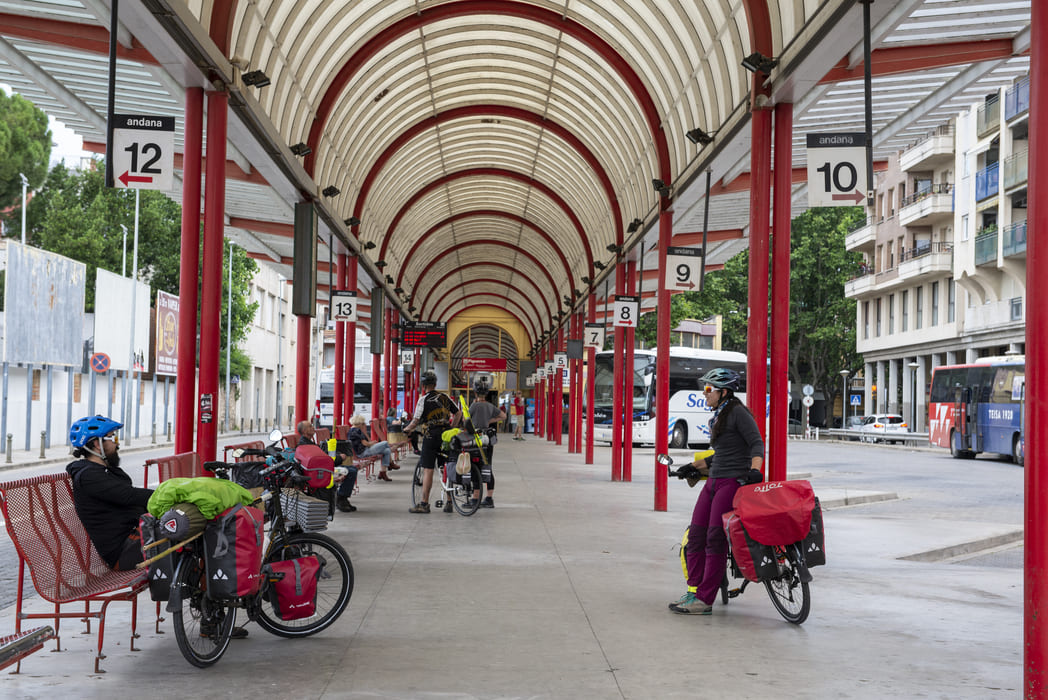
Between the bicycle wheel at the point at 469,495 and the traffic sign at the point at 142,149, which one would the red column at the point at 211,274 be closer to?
the traffic sign at the point at 142,149

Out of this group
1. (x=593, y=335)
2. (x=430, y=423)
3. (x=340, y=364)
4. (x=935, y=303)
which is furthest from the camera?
(x=935, y=303)

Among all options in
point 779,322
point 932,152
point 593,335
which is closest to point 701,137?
point 779,322

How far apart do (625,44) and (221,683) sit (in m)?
13.4

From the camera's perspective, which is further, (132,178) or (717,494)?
(132,178)

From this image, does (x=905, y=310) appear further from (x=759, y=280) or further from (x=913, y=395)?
(x=759, y=280)

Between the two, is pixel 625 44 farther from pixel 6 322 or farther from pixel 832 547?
pixel 6 322

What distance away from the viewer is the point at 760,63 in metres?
11.2

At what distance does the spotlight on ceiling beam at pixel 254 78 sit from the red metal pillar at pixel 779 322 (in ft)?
18.0

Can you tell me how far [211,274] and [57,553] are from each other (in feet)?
19.2

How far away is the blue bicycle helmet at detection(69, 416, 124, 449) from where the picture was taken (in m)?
6.18

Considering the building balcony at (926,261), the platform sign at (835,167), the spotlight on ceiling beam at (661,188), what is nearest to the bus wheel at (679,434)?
the building balcony at (926,261)

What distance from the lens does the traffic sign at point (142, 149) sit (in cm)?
929

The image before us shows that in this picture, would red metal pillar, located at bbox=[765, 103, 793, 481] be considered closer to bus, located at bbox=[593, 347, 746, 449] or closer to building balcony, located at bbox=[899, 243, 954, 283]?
bus, located at bbox=[593, 347, 746, 449]

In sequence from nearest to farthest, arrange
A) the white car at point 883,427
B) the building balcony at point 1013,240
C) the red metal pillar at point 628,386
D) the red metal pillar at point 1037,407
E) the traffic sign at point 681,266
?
1. the red metal pillar at point 1037,407
2. the traffic sign at point 681,266
3. the red metal pillar at point 628,386
4. the building balcony at point 1013,240
5. the white car at point 883,427
